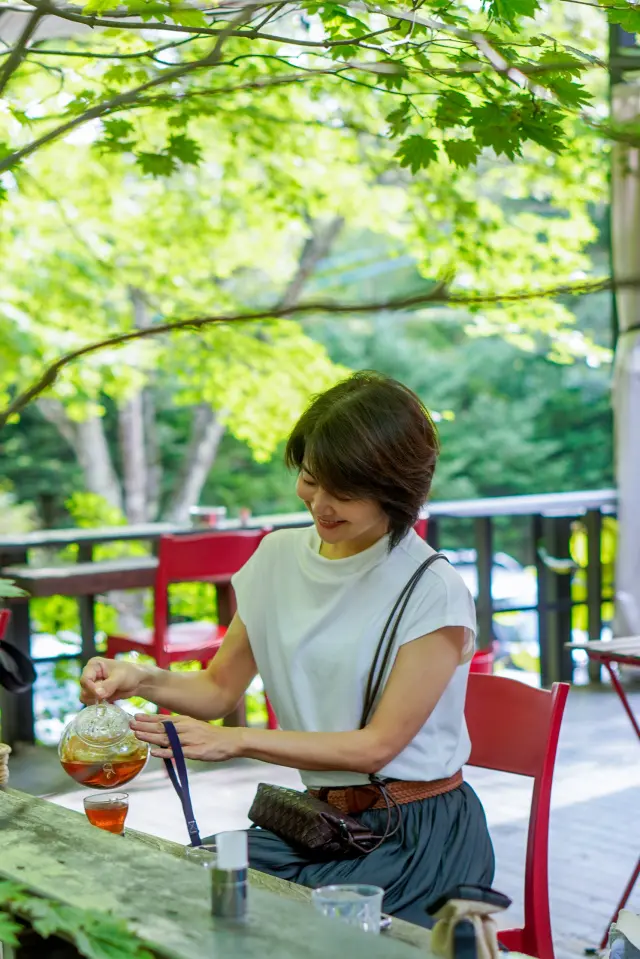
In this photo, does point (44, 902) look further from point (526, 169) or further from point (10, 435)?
point (10, 435)

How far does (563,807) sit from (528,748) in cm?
217

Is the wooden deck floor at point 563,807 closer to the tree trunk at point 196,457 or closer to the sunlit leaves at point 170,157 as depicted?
the sunlit leaves at point 170,157

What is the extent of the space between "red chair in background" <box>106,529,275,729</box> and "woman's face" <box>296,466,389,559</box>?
251cm

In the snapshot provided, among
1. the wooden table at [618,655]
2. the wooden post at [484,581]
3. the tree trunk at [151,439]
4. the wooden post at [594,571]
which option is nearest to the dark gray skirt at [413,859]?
the wooden table at [618,655]

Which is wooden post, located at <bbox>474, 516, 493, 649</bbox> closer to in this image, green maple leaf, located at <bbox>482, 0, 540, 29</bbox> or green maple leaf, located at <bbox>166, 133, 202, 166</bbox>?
green maple leaf, located at <bbox>166, 133, 202, 166</bbox>

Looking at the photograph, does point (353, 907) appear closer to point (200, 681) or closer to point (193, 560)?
point (200, 681)

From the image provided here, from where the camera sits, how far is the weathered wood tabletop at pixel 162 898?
3.31ft

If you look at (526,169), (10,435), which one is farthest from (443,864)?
(10,435)

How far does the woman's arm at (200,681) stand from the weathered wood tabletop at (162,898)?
341mm

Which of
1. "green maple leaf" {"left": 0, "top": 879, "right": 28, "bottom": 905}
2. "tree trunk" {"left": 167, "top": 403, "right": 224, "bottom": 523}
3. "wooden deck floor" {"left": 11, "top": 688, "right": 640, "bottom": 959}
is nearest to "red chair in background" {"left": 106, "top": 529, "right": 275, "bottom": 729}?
"wooden deck floor" {"left": 11, "top": 688, "right": 640, "bottom": 959}

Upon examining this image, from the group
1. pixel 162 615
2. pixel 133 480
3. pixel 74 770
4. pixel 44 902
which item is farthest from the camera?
pixel 133 480

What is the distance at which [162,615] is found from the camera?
4359mm

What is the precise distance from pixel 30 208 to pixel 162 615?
4.74m

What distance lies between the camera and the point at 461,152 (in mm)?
2057
